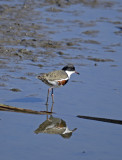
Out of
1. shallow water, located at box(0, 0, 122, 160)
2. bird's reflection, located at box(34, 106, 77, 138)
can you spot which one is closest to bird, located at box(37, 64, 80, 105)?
shallow water, located at box(0, 0, 122, 160)

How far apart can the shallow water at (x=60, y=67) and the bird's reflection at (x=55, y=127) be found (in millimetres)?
22

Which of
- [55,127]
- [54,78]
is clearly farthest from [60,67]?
[55,127]

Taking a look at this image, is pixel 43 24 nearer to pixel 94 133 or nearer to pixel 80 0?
pixel 80 0

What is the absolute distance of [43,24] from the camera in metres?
13.9

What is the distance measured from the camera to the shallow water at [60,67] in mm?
7221

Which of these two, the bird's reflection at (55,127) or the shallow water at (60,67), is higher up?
the shallow water at (60,67)

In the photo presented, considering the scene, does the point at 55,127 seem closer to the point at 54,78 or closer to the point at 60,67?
the point at 54,78

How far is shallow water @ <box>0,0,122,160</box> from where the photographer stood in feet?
23.7

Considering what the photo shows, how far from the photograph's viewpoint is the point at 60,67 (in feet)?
35.4

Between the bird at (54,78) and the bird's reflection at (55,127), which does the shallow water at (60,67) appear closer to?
the bird's reflection at (55,127)

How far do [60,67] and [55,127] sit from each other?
297 centimetres

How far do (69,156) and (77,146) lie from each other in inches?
14.6

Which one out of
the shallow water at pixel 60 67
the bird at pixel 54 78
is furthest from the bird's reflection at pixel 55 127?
the bird at pixel 54 78

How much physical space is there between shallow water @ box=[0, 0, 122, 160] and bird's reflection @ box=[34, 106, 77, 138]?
0.02 meters
